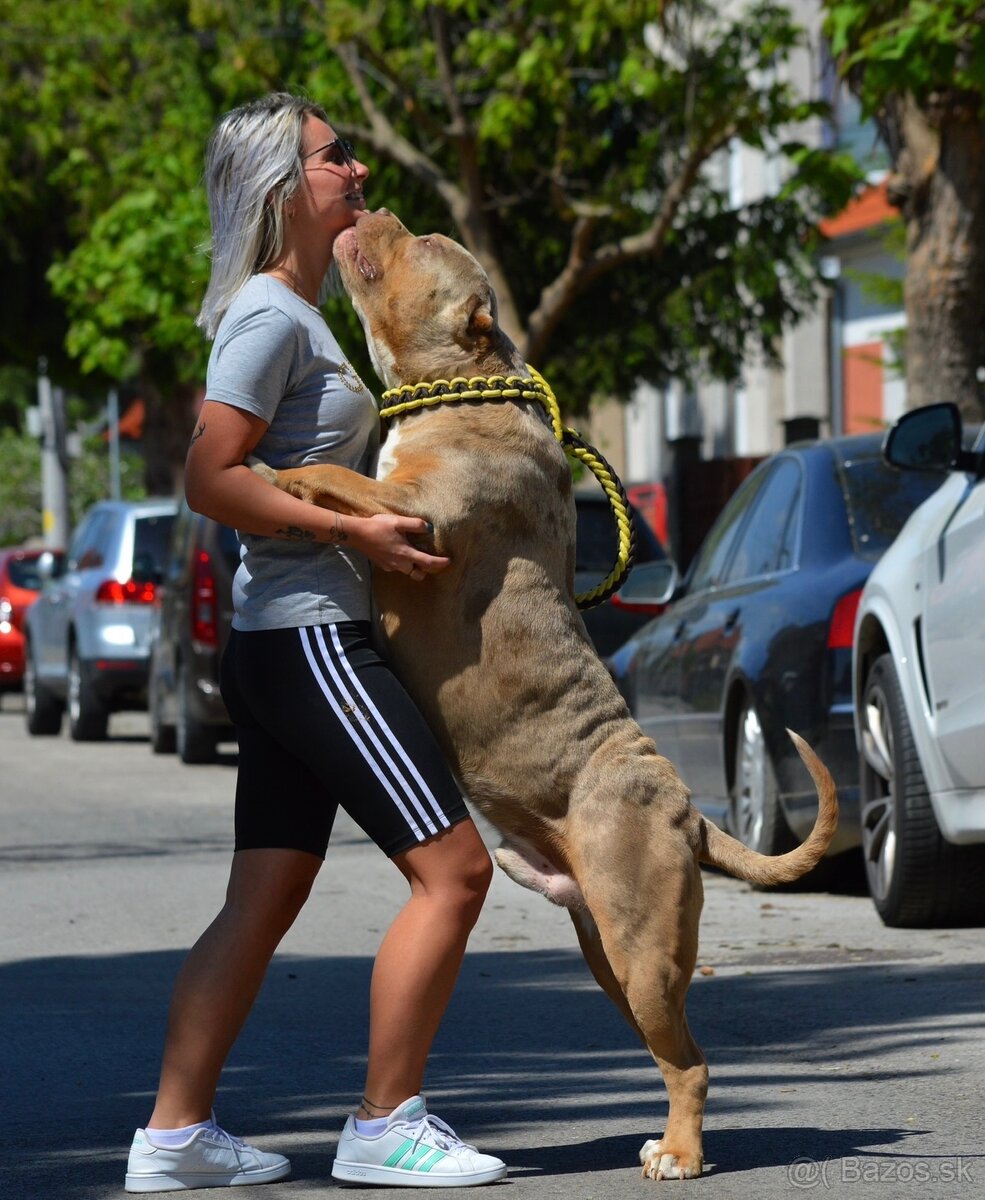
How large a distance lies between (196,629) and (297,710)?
34.2ft

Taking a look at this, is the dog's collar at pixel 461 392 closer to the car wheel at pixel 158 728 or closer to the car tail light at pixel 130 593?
the car wheel at pixel 158 728

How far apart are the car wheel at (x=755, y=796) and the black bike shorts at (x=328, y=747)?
12.6 ft

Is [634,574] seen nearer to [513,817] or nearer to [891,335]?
[513,817]

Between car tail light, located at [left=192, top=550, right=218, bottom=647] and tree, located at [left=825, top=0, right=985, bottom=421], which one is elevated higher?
tree, located at [left=825, top=0, right=985, bottom=421]

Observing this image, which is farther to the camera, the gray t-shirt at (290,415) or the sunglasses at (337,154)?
the sunglasses at (337,154)

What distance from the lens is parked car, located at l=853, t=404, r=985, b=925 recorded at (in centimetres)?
659

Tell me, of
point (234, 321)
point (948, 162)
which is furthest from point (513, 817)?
point (948, 162)

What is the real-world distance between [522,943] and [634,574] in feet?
6.09

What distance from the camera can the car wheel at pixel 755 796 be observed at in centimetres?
813

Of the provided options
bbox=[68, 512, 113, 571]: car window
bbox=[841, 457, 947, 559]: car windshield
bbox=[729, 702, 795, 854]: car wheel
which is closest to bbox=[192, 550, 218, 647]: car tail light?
bbox=[68, 512, 113, 571]: car window

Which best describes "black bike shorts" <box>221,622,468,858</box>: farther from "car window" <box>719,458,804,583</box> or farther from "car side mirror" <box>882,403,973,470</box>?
"car window" <box>719,458,804,583</box>

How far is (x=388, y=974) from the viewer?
412cm

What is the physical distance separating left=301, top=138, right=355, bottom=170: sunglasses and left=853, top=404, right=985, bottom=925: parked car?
2.65 metres

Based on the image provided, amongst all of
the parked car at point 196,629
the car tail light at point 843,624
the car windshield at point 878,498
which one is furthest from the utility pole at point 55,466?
the car tail light at point 843,624
